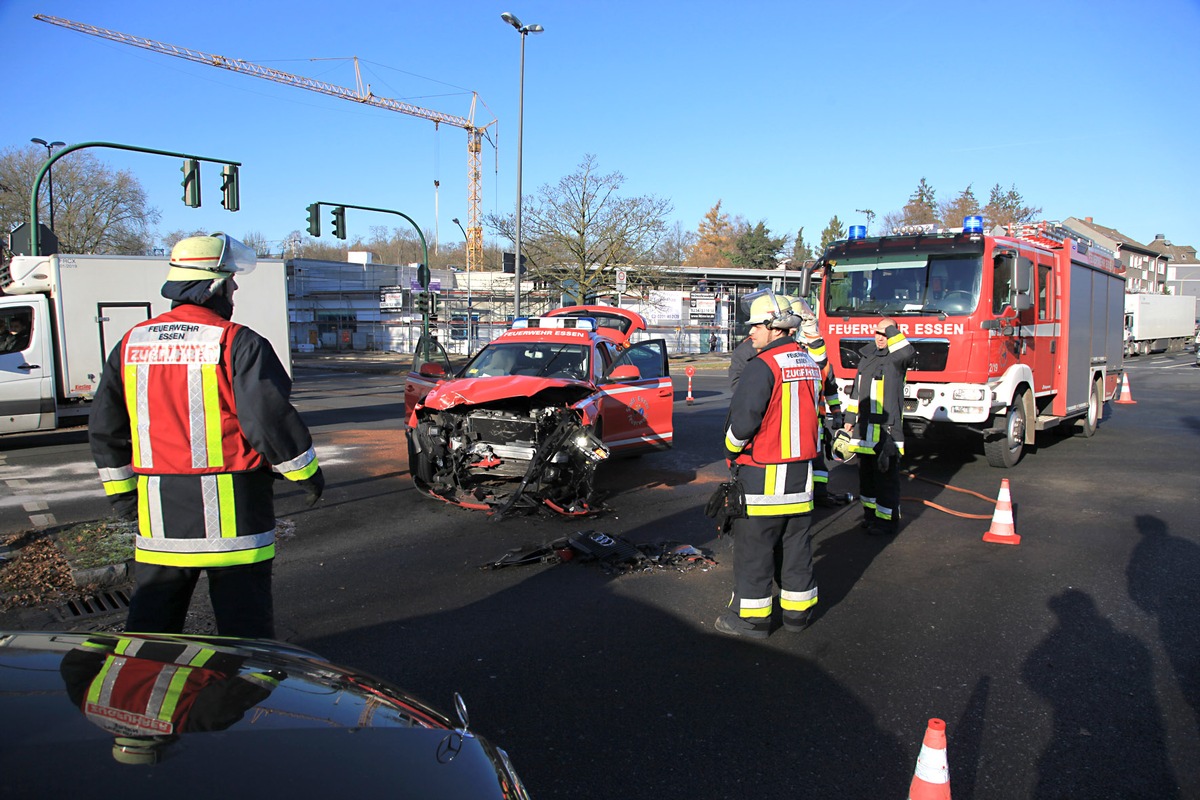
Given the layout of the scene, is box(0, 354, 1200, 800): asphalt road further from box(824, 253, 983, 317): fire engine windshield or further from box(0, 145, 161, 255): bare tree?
box(0, 145, 161, 255): bare tree

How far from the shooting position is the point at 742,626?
4.65 m

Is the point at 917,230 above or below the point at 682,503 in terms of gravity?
above

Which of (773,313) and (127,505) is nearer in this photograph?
(127,505)

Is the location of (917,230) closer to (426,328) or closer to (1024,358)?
(1024,358)

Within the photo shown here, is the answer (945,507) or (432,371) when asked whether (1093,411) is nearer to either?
(945,507)

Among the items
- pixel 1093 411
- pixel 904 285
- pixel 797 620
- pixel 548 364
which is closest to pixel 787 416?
pixel 797 620

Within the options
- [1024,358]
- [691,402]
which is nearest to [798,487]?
[1024,358]

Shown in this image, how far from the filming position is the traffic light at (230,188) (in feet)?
59.2

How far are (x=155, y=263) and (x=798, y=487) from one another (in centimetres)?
1236

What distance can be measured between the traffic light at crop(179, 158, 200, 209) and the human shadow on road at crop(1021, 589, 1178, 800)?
59.6 ft

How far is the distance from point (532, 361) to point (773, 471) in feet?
16.7

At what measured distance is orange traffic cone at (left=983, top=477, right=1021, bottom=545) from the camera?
6.68 meters

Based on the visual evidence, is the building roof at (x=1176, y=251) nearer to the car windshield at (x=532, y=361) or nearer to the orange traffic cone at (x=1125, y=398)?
the orange traffic cone at (x=1125, y=398)

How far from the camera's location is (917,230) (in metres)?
10.5
